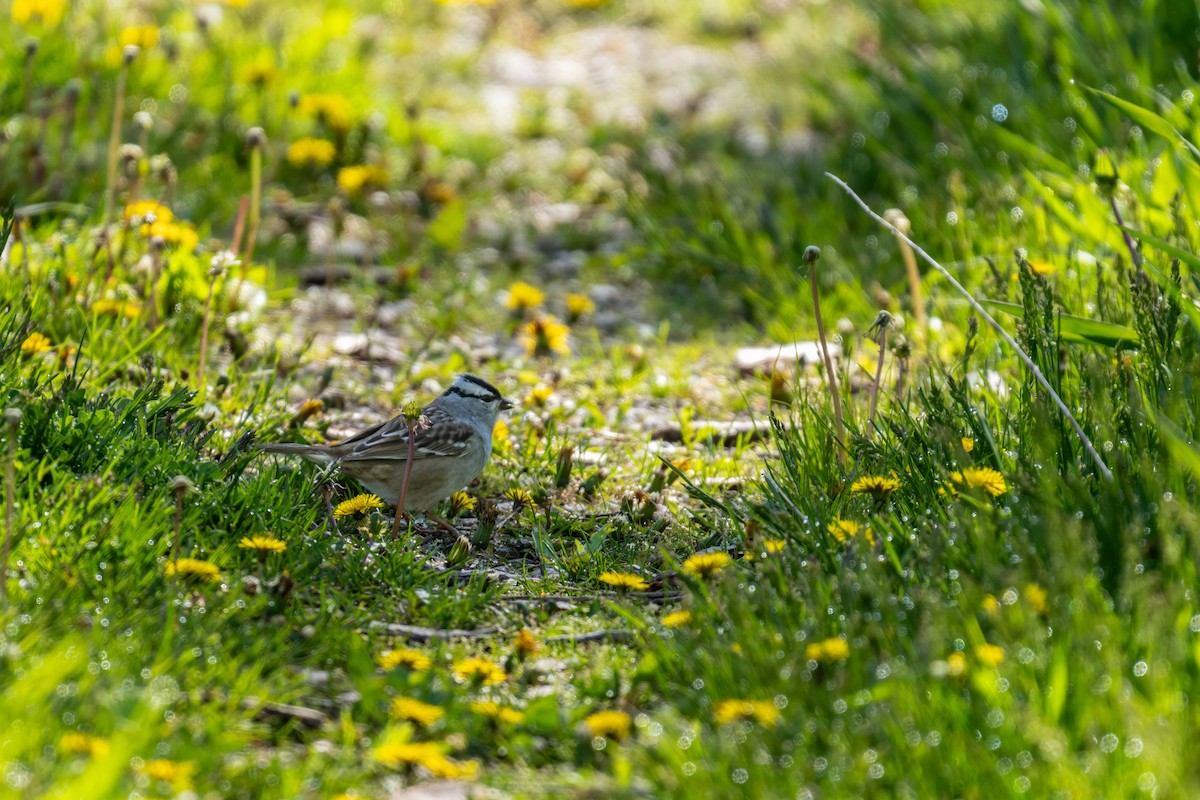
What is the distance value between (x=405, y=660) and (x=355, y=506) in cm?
94

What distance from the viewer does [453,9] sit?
426 inches

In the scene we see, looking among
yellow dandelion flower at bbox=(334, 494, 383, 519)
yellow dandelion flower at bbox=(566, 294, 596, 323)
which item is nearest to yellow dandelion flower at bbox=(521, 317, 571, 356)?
yellow dandelion flower at bbox=(566, 294, 596, 323)

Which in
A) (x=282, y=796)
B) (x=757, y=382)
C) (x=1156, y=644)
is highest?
(x=1156, y=644)

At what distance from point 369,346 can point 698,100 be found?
435 centimetres

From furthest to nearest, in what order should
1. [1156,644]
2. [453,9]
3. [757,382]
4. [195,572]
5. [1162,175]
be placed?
[453,9]
[757,382]
[1162,175]
[195,572]
[1156,644]

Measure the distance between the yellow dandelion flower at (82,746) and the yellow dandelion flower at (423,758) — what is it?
0.54 metres

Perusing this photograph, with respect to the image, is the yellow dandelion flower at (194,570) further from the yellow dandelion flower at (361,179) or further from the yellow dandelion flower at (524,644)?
the yellow dandelion flower at (361,179)

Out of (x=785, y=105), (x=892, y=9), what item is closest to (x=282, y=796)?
(x=785, y=105)

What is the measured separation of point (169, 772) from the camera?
97.9 inches

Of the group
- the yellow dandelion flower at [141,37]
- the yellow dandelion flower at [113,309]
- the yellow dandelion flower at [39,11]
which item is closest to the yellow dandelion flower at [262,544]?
the yellow dandelion flower at [113,309]

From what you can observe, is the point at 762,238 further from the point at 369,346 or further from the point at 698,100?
the point at 698,100

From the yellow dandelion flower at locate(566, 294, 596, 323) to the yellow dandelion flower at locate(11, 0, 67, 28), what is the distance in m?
3.63

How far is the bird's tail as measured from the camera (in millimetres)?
4211

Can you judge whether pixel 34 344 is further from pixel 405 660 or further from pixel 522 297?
pixel 522 297
